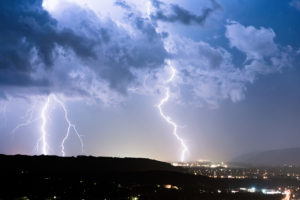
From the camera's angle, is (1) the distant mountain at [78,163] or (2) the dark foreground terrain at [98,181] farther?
(1) the distant mountain at [78,163]

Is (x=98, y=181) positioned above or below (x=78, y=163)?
below

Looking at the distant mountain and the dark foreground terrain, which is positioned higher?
the distant mountain

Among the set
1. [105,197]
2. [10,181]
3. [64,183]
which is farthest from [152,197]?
[10,181]

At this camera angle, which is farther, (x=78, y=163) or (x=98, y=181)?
(x=78, y=163)

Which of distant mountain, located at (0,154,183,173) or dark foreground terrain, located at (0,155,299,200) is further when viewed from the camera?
distant mountain, located at (0,154,183,173)

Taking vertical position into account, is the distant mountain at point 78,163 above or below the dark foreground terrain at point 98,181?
above

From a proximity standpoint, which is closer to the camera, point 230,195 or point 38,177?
point 38,177

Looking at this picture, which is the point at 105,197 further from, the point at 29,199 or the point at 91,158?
the point at 91,158

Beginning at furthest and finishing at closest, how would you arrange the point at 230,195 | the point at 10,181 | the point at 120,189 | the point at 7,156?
the point at 230,195, the point at 7,156, the point at 120,189, the point at 10,181
